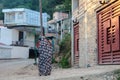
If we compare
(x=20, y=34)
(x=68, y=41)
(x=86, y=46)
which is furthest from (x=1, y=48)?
(x=86, y=46)

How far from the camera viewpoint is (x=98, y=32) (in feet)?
50.9

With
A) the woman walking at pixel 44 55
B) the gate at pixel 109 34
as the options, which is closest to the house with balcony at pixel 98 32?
the gate at pixel 109 34

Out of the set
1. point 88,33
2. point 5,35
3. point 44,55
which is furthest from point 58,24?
point 44,55

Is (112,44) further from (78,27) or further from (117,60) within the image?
(78,27)

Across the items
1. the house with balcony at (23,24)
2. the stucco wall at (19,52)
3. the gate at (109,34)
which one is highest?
the house with balcony at (23,24)

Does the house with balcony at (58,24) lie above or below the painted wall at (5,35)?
above

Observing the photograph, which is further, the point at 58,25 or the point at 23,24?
the point at 58,25

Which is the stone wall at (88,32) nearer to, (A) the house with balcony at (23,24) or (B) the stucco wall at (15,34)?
(B) the stucco wall at (15,34)

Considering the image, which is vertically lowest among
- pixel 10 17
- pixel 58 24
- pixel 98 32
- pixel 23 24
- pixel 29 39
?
pixel 98 32

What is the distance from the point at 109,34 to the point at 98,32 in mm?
1262

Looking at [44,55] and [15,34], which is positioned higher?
[15,34]

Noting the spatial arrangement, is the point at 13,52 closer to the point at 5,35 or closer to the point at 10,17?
the point at 5,35

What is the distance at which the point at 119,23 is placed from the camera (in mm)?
13062

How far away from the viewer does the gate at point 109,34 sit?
43.5 feet
